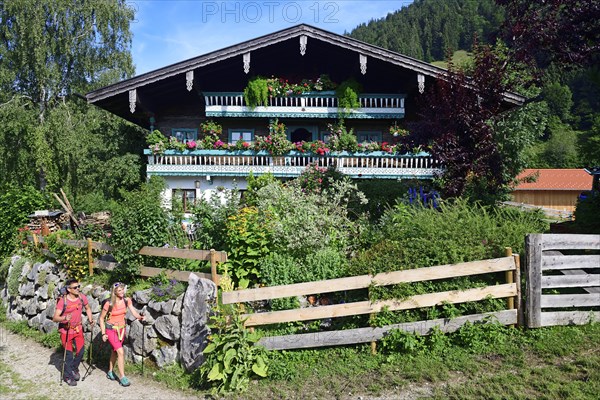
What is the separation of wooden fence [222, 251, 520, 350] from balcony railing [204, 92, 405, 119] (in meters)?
10.6

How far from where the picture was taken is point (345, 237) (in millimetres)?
9359

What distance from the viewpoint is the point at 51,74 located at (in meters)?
22.8

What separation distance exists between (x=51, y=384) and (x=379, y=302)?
6402 mm

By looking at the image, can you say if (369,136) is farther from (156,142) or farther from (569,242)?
(569,242)

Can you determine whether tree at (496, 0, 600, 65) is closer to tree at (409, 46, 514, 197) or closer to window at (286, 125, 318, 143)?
tree at (409, 46, 514, 197)

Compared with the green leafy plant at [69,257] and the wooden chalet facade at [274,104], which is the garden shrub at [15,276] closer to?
the green leafy plant at [69,257]

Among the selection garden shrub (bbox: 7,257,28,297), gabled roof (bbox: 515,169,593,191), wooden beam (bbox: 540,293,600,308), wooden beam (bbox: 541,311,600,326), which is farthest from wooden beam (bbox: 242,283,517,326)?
gabled roof (bbox: 515,169,593,191)

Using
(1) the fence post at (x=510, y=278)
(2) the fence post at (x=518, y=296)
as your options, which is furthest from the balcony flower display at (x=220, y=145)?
(2) the fence post at (x=518, y=296)

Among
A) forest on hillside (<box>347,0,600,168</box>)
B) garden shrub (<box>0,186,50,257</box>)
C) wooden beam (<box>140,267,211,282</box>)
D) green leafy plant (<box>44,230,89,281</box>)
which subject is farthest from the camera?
forest on hillside (<box>347,0,600,168</box>)

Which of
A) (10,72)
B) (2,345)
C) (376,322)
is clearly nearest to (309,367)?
(376,322)

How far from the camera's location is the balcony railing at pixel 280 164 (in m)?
16.2

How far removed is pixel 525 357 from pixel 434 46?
118 metres

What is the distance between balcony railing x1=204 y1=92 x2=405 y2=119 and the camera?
1673 centimetres

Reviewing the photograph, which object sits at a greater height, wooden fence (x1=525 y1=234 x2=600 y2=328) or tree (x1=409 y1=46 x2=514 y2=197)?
tree (x1=409 y1=46 x2=514 y2=197)
